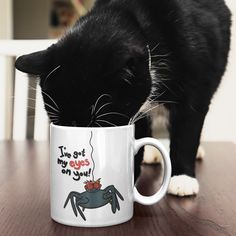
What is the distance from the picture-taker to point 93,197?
21.2 inches

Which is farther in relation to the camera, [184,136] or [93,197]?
[184,136]

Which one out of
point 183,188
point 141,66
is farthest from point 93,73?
point 183,188

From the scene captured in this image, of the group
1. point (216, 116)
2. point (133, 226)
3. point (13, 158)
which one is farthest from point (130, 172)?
point (216, 116)

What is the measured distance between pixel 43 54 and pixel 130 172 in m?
0.24

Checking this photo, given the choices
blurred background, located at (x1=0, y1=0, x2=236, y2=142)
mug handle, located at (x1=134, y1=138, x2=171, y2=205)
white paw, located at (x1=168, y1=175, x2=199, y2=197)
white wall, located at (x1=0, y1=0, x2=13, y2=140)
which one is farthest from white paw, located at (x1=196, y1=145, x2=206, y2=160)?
white wall, located at (x1=0, y1=0, x2=13, y2=140)

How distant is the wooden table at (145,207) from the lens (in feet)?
1.77

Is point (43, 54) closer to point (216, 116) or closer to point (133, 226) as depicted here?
point (133, 226)

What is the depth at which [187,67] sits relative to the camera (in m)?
0.87

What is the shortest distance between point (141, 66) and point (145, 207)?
21 centimetres

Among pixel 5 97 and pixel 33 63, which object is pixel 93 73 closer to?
pixel 33 63

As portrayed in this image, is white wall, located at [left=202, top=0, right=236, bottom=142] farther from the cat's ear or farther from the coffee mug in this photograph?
the coffee mug

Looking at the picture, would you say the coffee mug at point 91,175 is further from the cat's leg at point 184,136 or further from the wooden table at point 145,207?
the cat's leg at point 184,136

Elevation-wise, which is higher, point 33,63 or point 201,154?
point 33,63

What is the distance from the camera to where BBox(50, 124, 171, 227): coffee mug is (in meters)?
0.54
